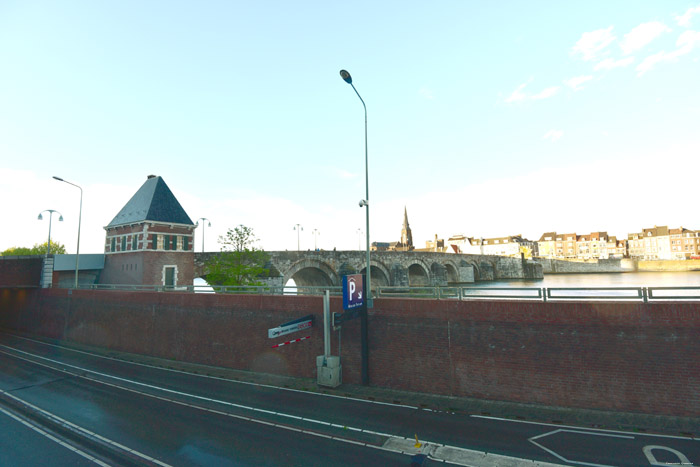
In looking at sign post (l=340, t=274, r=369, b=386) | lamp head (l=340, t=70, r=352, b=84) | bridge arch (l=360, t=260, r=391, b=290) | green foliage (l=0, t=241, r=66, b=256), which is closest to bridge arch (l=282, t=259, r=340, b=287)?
bridge arch (l=360, t=260, r=391, b=290)

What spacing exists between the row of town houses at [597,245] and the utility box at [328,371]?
138 metres

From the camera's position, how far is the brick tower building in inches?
1446

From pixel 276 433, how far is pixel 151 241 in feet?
103

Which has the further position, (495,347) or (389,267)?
(389,267)

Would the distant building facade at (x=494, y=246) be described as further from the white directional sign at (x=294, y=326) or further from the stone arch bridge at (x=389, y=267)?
the white directional sign at (x=294, y=326)

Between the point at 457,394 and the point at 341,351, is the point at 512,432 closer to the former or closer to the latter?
the point at 457,394

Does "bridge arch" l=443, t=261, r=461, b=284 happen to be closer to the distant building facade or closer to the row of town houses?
the row of town houses

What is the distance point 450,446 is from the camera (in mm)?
10594

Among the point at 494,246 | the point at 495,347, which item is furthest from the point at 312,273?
the point at 494,246

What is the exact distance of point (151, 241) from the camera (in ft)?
121

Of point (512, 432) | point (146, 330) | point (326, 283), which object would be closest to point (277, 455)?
point (512, 432)

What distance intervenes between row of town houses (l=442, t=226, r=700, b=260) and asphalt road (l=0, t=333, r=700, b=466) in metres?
140

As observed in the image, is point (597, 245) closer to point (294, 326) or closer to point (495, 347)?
point (495, 347)

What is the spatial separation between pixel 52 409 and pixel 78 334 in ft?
66.4
